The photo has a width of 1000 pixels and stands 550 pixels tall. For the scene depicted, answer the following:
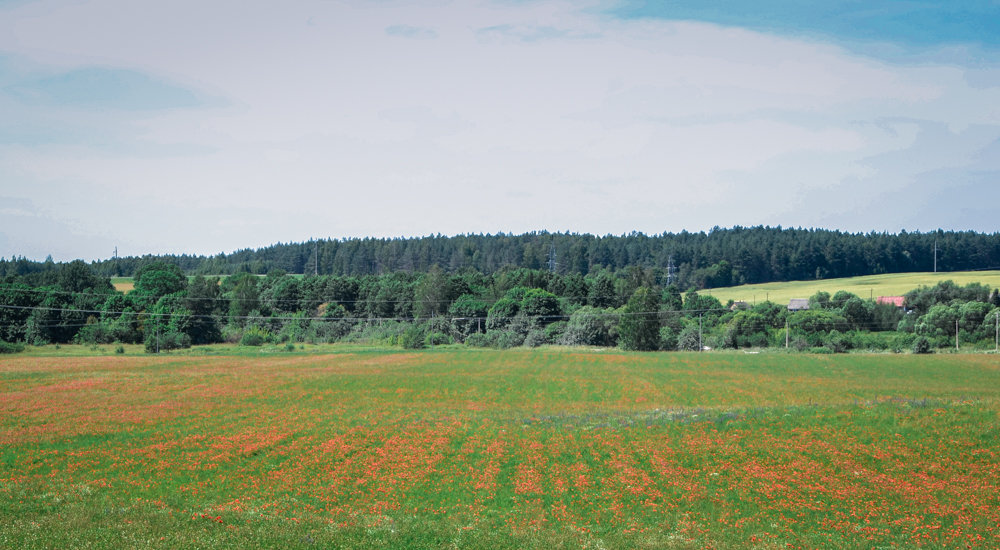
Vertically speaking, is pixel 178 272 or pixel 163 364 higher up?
pixel 178 272

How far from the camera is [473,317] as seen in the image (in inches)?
5226

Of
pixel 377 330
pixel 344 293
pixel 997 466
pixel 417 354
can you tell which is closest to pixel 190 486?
pixel 997 466

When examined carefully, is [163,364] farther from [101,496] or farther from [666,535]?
[666,535]

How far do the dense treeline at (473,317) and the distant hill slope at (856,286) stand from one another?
22.3 m

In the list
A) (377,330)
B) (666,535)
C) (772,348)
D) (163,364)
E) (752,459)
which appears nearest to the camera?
(666,535)

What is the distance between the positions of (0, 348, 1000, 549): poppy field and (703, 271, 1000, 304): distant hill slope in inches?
4696

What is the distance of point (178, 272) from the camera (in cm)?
14125

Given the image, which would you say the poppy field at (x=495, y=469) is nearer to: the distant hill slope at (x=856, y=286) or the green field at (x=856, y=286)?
the green field at (x=856, y=286)

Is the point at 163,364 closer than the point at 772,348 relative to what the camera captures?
Yes

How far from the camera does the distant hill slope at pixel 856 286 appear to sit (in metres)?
151

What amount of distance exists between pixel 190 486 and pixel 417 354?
224ft

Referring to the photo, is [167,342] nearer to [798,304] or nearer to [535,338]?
[535,338]

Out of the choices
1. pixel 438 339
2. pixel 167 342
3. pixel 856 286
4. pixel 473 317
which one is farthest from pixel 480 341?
pixel 856 286

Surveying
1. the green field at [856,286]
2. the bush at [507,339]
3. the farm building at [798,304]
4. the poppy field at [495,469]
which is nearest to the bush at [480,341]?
the bush at [507,339]
